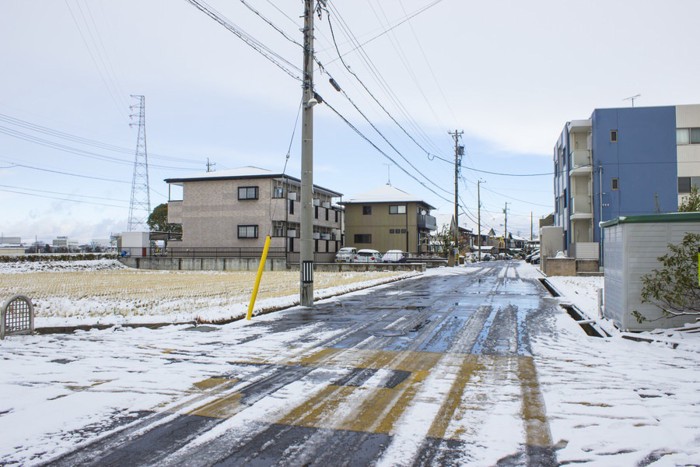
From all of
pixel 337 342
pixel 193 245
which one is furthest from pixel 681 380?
pixel 193 245

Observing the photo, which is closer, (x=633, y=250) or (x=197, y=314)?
(x=633, y=250)

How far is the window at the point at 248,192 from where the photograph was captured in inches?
1590

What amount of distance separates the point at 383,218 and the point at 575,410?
4767 centimetres

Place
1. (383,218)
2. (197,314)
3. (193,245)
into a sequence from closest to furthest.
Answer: (197,314), (193,245), (383,218)

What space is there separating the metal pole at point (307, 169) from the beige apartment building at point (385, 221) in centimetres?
3835

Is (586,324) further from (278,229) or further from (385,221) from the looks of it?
(385,221)

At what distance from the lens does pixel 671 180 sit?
28.0 meters

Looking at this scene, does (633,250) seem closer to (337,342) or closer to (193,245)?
(337,342)

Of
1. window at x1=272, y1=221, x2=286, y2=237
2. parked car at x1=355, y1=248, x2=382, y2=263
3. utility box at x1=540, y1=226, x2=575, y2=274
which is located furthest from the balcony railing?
utility box at x1=540, y1=226, x2=575, y2=274

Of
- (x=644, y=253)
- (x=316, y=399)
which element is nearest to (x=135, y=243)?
(x=644, y=253)

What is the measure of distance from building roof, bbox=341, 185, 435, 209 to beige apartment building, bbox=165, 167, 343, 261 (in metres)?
10.2

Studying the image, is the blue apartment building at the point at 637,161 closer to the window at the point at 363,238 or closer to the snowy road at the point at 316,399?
the snowy road at the point at 316,399

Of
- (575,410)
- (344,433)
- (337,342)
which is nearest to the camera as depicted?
(344,433)

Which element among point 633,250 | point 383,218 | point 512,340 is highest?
point 383,218
